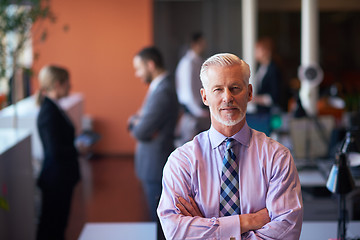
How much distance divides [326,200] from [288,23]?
26.1 ft

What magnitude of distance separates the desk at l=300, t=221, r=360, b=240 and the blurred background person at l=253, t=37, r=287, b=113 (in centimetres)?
432

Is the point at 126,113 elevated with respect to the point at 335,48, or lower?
lower

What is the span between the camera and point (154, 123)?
4160mm

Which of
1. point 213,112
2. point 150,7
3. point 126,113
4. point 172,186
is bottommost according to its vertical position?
point 126,113

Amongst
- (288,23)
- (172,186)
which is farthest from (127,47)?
(172,186)

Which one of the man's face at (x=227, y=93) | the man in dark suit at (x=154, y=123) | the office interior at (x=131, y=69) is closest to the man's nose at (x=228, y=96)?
the man's face at (x=227, y=93)

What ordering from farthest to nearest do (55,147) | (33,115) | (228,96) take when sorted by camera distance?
(33,115)
(55,147)
(228,96)

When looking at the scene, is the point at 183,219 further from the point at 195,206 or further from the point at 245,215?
the point at 245,215

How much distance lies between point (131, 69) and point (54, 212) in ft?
17.5

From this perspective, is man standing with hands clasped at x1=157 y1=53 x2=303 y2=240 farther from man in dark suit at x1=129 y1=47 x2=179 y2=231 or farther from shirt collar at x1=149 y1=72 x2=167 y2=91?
shirt collar at x1=149 y1=72 x2=167 y2=91

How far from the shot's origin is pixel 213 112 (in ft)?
6.79

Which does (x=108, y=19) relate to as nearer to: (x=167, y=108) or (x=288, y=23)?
(x=288, y=23)

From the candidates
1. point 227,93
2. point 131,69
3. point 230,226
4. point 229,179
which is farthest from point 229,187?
point 131,69

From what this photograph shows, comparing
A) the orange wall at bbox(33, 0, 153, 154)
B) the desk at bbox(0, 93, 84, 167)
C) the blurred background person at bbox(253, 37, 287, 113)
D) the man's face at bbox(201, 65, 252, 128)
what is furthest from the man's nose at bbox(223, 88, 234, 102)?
the orange wall at bbox(33, 0, 153, 154)
